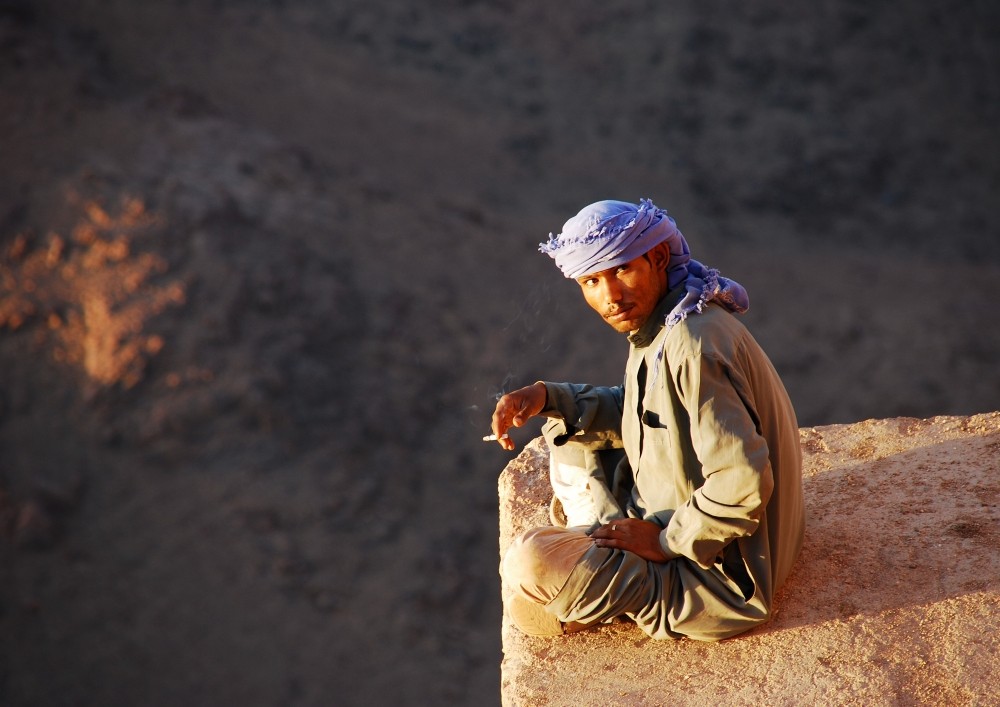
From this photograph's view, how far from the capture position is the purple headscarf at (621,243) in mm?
2217

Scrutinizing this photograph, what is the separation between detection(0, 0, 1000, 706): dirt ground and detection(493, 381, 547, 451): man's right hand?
10.1ft

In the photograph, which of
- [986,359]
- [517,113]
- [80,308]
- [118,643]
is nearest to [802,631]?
[118,643]

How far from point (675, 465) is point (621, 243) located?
1.67 feet

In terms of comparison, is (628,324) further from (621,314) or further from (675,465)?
(675,465)

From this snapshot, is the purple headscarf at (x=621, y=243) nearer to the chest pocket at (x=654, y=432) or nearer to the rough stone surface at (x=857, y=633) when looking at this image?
the chest pocket at (x=654, y=432)

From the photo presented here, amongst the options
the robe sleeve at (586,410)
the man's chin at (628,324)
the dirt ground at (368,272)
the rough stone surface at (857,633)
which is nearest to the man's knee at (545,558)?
the rough stone surface at (857,633)

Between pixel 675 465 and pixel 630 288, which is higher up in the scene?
pixel 630 288

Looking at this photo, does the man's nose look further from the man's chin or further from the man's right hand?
the man's right hand

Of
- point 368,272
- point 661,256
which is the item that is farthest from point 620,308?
point 368,272

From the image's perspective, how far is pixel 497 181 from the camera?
919 cm

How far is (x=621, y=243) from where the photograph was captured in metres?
2.22

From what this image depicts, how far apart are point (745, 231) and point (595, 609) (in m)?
7.34

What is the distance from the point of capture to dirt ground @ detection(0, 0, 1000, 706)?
630 centimetres

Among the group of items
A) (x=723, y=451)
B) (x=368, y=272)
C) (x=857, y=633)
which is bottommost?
(x=368, y=272)
